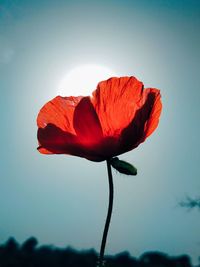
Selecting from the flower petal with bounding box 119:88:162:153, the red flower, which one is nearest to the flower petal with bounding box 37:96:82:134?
the red flower

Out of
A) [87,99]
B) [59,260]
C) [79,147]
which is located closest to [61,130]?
[79,147]

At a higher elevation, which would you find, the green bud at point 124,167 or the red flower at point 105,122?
the red flower at point 105,122

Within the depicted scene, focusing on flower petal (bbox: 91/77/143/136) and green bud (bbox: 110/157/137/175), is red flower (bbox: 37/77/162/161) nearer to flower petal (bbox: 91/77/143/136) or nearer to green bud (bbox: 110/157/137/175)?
flower petal (bbox: 91/77/143/136)

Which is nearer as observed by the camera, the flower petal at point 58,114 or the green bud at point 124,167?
the green bud at point 124,167

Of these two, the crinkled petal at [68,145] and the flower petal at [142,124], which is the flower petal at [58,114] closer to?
the crinkled petal at [68,145]

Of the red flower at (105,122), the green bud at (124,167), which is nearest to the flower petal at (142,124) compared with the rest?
the red flower at (105,122)

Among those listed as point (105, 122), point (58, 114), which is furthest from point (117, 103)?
point (58, 114)

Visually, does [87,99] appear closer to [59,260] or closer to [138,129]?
[138,129]

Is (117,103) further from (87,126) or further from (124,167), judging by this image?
(124,167)
